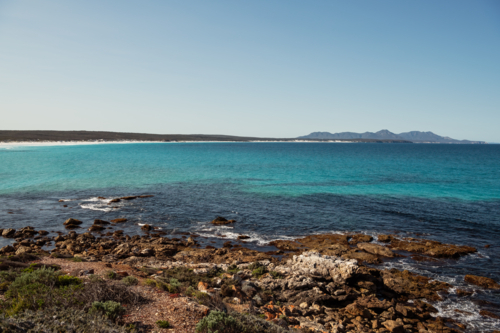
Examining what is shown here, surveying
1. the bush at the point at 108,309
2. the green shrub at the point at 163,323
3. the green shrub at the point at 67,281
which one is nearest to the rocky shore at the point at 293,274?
the green shrub at the point at 163,323

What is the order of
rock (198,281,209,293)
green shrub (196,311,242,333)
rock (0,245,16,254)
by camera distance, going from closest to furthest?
green shrub (196,311,242,333), rock (198,281,209,293), rock (0,245,16,254)

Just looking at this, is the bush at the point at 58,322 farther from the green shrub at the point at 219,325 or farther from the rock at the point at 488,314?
the rock at the point at 488,314

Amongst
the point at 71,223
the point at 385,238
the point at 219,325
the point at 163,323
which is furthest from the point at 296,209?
the point at 163,323

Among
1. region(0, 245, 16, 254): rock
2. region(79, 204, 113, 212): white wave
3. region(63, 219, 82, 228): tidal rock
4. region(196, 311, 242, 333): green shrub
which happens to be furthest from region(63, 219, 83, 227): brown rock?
region(196, 311, 242, 333): green shrub

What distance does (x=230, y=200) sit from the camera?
41656 millimetres

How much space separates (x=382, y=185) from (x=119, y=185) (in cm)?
4975

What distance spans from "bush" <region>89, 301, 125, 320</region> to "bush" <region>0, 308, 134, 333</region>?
43cm

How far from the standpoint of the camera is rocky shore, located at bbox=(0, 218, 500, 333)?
46.2ft

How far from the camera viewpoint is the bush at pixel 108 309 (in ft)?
32.4

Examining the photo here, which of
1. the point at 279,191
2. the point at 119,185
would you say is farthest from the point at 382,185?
the point at 119,185

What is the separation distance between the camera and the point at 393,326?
13.7 meters

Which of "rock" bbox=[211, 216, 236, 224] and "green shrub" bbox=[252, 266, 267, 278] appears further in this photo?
"rock" bbox=[211, 216, 236, 224]

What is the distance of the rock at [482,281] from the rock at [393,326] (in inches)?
354

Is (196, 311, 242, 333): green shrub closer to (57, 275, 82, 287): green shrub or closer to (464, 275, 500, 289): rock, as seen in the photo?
(57, 275, 82, 287): green shrub
